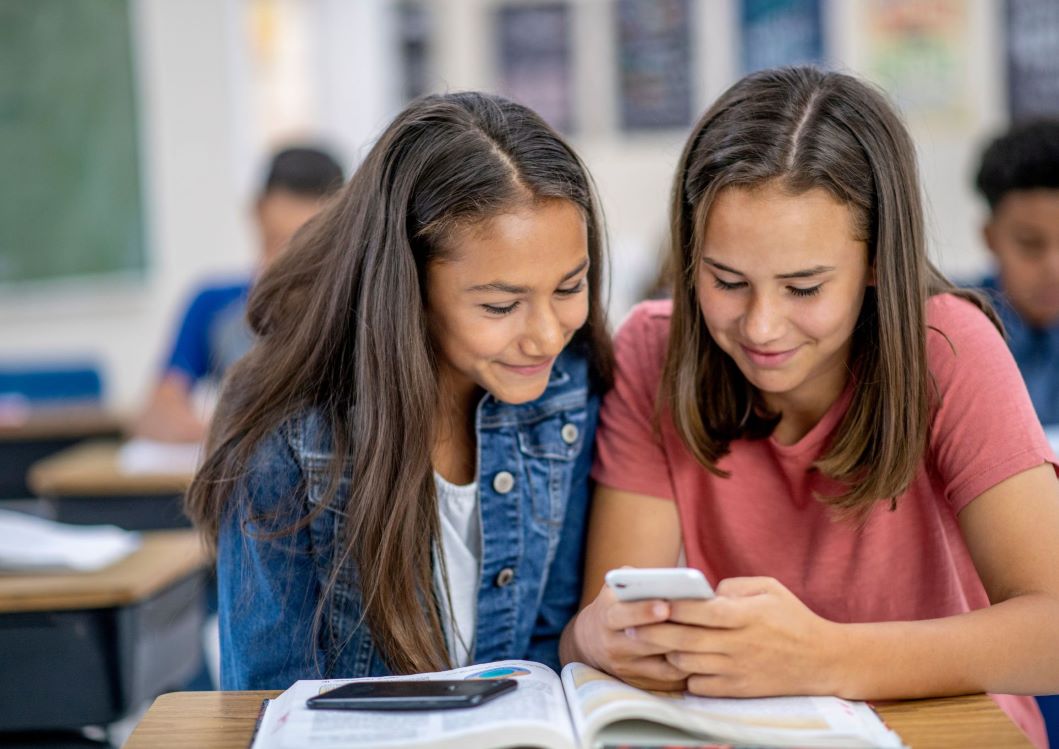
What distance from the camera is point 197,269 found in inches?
211

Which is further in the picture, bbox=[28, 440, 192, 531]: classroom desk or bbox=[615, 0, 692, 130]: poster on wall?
bbox=[615, 0, 692, 130]: poster on wall

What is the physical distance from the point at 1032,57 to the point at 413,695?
504cm

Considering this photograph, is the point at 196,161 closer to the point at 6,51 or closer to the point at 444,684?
the point at 6,51

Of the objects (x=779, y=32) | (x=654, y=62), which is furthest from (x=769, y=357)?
(x=654, y=62)

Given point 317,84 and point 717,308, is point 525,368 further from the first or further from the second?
point 317,84

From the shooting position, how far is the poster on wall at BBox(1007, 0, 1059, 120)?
518 cm

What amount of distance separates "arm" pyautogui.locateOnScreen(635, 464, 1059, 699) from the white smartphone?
1.5 inches

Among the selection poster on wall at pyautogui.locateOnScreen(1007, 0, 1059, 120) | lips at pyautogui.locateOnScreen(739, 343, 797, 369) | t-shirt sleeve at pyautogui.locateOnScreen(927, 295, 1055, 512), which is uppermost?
poster on wall at pyautogui.locateOnScreen(1007, 0, 1059, 120)

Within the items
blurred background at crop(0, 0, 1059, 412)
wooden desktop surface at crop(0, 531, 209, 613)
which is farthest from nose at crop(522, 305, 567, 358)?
blurred background at crop(0, 0, 1059, 412)

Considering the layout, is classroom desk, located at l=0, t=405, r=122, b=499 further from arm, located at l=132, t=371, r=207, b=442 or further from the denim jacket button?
the denim jacket button

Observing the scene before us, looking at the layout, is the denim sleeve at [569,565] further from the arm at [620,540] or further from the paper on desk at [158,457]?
the paper on desk at [158,457]

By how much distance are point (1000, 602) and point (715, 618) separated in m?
0.34

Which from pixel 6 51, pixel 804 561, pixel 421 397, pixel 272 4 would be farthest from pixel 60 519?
pixel 272 4

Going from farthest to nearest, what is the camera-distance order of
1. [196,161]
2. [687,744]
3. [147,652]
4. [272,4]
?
[272,4] → [196,161] → [147,652] → [687,744]
